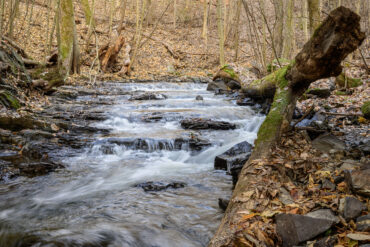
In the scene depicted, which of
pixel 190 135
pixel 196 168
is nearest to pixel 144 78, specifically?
pixel 190 135

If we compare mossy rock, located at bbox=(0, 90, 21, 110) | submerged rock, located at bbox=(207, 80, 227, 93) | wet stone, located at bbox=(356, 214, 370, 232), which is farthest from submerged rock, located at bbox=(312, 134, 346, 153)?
submerged rock, located at bbox=(207, 80, 227, 93)

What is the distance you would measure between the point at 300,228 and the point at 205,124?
596 cm

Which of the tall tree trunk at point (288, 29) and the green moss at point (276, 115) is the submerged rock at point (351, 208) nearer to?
the green moss at point (276, 115)

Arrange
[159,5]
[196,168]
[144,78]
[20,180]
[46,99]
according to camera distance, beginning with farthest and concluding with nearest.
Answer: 1. [159,5]
2. [144,78]
3. [46,99]
4. [196,168]
5. [20,180]

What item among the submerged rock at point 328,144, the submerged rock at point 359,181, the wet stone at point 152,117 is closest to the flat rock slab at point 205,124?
the wet stone at point 152,117

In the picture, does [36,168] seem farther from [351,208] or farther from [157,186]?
[351,208]

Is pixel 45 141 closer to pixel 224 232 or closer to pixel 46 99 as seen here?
pixel 46 99

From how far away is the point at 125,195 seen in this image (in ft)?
15.1

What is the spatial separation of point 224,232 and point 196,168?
3426 millimetres

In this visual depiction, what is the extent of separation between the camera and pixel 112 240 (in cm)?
333

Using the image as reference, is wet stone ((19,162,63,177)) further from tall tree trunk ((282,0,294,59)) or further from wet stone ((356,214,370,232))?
tall tree trunk ((282,0,294,59))

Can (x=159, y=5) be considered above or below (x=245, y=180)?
above

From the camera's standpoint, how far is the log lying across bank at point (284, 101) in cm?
244

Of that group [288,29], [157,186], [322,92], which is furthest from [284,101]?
[288,29]
